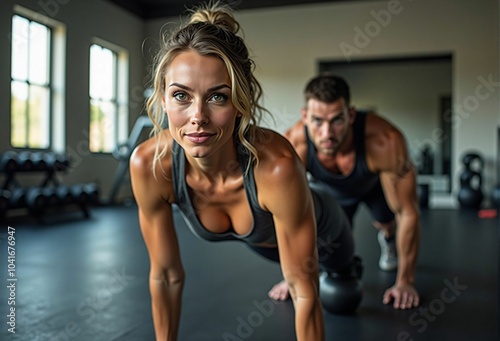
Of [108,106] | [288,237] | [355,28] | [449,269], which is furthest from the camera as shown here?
[355,28]

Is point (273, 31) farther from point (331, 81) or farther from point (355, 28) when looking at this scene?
point (331, 81)

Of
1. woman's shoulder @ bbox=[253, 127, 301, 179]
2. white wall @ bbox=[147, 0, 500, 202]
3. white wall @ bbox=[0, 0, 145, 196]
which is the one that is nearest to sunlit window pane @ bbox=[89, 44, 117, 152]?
white wall @ bbox=[0, 0, 145, 196]

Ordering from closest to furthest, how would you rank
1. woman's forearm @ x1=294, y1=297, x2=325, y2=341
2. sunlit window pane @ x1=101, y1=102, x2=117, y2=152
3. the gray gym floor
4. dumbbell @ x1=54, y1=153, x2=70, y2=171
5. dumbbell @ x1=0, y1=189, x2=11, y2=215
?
woman's forearm @ x1=294, y1=297, x2=325, y2=341 → the gray gym floor → dumbbell @ x1=0, y1=189, x2=11, y2=215 → dumbbell @ x1=54, y1=153, x2=70, y2=171 → sunlit window pane @ x1=101, y1=102, x2=117, y2=152

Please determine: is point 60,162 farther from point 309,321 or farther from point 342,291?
point 309,321

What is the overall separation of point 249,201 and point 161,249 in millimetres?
263

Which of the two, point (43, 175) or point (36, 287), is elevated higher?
point (43, 175)

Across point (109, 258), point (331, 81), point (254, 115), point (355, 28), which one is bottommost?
point (109, 258)

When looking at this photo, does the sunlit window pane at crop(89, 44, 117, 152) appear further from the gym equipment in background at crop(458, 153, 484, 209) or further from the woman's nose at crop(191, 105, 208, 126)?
the gym equipment in background at crop(458, 153, 484, 209)

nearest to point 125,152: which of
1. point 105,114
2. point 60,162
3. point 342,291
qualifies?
point 105,114

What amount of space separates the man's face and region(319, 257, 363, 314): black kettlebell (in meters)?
0.44

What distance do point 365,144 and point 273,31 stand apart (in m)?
5.37

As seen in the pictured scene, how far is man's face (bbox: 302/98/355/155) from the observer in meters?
1.73

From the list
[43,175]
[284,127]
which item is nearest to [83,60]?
[43,175]

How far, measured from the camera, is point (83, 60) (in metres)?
1.65
